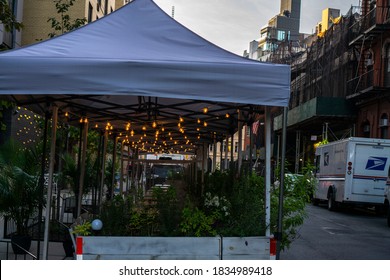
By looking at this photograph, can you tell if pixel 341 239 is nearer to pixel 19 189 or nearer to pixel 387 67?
pixel 19 189

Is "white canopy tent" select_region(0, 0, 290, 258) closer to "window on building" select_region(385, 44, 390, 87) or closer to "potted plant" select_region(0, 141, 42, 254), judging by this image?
"potted plant" select_region(0, 141, 42, 254)

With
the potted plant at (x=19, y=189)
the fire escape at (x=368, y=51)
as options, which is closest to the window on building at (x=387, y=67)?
the fire escape at (x=368, y=51)

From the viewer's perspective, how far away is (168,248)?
5105 millimetres

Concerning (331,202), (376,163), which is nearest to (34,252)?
(376,163)

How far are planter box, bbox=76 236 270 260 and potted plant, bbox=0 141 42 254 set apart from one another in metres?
4.11

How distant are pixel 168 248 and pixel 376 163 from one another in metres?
18.2

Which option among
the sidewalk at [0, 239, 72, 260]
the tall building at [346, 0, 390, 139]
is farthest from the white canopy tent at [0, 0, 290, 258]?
the tall building at [346, 0, 390, 139]

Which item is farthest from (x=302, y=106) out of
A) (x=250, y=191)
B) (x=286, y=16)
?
(x=286, y=16)

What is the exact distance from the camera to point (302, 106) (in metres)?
42.6

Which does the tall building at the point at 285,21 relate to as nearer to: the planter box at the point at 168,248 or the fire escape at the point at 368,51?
the fire escape at the point at 368,51

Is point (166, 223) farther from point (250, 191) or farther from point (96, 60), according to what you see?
point (96, 60)

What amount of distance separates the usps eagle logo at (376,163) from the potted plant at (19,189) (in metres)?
15.4

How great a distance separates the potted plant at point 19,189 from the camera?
879 cm
